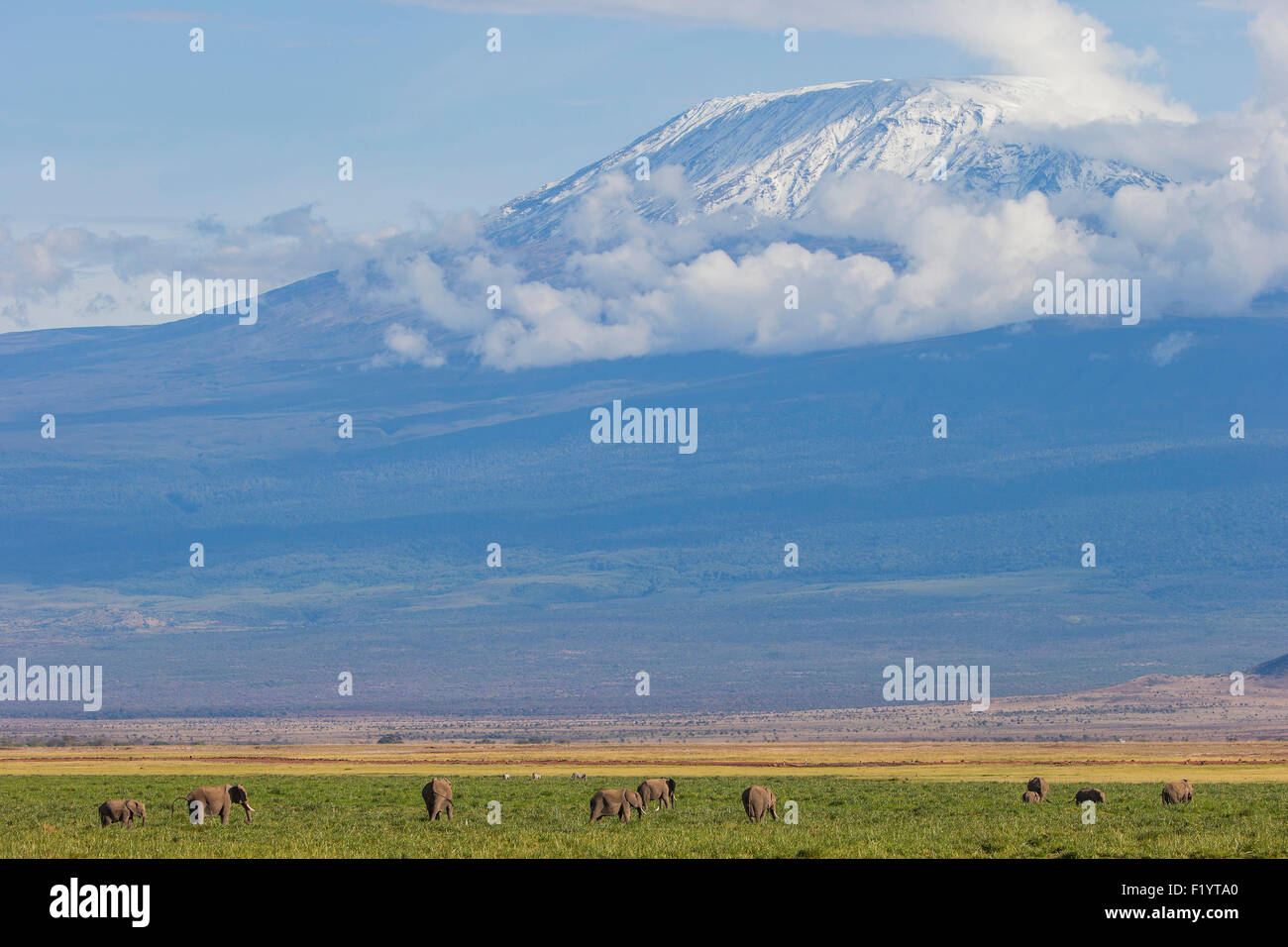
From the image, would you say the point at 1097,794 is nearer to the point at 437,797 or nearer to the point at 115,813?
the point at 437,797

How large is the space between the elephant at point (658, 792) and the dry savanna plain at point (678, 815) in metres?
0.42

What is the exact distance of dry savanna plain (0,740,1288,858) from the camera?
1853cm

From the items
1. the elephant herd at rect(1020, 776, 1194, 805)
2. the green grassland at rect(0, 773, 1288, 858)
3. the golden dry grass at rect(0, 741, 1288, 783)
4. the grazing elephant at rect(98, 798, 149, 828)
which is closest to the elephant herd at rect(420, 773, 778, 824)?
the green grassland at rect(0, 773, 1288, 858)

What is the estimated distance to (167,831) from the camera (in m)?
22.3

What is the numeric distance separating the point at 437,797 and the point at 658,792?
364 centimetres

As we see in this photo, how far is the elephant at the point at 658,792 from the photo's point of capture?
2667cm

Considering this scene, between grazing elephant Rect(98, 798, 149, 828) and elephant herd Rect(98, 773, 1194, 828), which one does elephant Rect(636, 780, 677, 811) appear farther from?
grazing elephant Rect(98, 798, 149, 828)

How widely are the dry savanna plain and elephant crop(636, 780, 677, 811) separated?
0.42m

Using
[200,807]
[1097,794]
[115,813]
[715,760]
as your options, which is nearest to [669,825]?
[200,807]

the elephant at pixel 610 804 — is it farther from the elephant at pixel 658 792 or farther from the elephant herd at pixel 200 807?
the elephant herd at pixel 200 807

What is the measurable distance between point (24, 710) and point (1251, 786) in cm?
12159

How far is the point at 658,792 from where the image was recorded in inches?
1059
